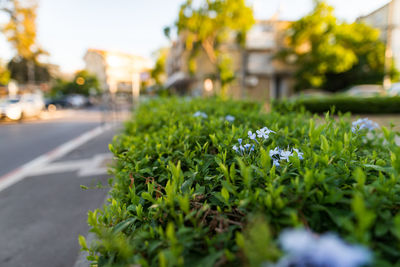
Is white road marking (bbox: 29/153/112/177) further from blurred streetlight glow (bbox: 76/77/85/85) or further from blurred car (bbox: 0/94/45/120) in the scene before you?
blurred streetlight glow (bbox: 76/77/85/85)

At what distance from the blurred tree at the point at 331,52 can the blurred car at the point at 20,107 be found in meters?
21.0

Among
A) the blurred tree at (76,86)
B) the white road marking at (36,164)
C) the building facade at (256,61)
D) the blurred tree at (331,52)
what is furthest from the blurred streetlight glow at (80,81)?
the white road marking at (36,164)

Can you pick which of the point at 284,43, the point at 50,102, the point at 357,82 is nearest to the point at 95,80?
the point at 50,102

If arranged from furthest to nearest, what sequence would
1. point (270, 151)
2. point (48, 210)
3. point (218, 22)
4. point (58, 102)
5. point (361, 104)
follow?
point (58, 102)
point (218, 22)
point (361, 104)
point (48, 210)
point (270, 151)

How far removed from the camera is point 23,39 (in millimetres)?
32875

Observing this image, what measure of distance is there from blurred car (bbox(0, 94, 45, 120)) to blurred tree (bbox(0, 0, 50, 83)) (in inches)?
851

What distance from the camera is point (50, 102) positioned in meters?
27.9

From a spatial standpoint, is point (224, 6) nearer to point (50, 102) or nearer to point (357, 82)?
point (357, 82)

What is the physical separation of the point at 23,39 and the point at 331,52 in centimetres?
3771

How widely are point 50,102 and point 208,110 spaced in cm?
3019

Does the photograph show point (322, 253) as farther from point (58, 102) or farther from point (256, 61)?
point (58, 102)

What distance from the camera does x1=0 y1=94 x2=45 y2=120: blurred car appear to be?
1465cm

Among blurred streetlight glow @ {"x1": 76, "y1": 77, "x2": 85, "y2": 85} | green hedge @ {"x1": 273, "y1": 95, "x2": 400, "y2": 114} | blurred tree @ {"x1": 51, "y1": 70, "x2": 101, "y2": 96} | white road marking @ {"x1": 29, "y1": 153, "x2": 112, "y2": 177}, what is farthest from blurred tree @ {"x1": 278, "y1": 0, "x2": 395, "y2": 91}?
blurred tree @ {"x1": 51, "y1": 70, "x2": 101, "y2": 96}

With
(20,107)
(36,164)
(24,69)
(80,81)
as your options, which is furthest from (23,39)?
(36,164)
